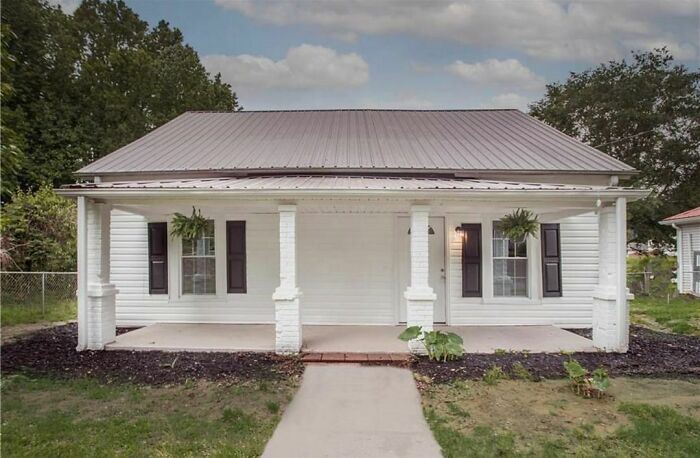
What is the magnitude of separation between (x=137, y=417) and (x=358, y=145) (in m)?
6.18

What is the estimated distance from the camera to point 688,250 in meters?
14.0

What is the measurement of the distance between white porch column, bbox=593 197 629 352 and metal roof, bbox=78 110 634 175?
1.70 metres

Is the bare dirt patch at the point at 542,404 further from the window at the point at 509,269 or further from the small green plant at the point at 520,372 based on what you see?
the window at the point at 509,269

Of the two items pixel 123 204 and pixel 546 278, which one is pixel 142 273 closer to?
pixel 123 204

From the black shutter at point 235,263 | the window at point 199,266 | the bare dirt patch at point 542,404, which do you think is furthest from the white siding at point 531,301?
the window at point 199,266

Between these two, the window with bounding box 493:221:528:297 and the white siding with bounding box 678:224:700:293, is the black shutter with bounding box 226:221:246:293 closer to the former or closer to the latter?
the window with bounding box 493:221:528:297

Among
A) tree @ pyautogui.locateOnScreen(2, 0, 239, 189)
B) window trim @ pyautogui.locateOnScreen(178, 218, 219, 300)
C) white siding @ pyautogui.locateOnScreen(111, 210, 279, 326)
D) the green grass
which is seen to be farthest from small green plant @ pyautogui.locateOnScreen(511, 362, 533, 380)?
tree @ pyautogui.locateOnScreen(2, 0, 239, 189)

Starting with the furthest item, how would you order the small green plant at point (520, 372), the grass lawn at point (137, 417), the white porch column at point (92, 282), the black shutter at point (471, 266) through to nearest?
the black shutter at point (471, 266)
the white porch column at point (92, 282)
the small green plant at point (520, 372)
the grass lawn at point (137, 417)

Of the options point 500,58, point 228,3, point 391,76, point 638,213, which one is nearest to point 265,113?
point 228,3

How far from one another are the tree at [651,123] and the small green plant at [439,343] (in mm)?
18380

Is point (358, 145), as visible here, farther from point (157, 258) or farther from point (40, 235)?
point (40, 235)

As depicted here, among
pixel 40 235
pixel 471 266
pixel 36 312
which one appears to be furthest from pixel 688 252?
pixel 40 235

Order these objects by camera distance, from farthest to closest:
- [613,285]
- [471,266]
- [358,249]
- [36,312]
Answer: [36,312]
[358,249]
[471,266]
[613,285]

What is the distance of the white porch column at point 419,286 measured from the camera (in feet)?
18.6
